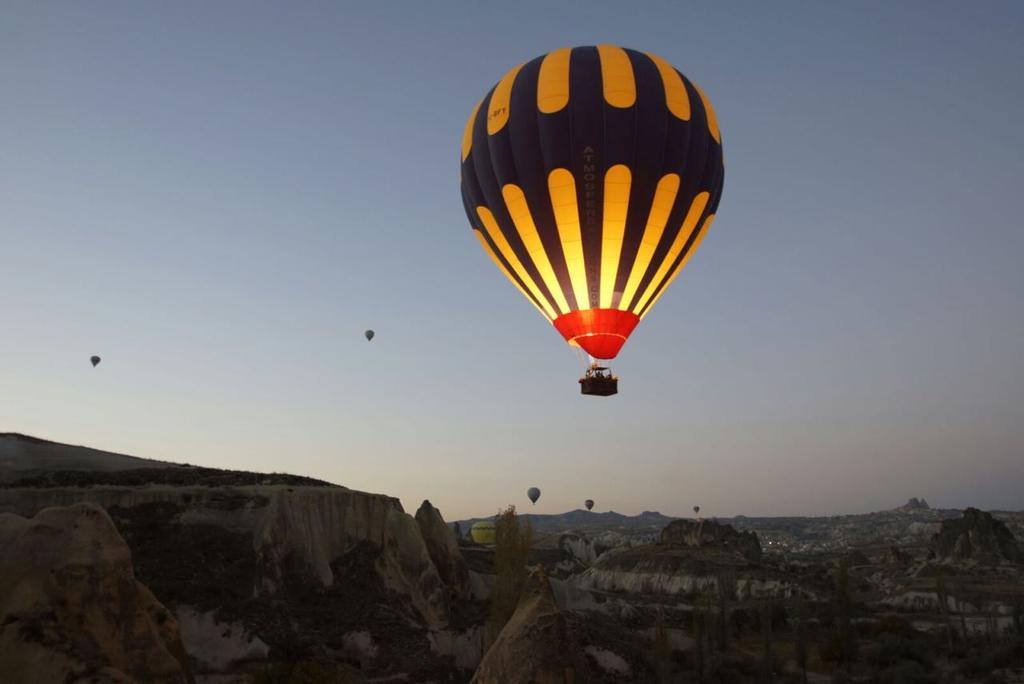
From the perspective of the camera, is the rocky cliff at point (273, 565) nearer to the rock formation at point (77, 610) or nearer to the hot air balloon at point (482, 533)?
the rock formation at point (77, 610)

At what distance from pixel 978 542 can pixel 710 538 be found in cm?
3527

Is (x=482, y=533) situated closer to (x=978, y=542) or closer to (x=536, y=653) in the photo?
(x=978, y=542)

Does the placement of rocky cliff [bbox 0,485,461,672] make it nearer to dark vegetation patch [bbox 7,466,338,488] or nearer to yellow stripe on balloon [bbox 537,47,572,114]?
dark vegetation patch [bbox 7,466,338,488]

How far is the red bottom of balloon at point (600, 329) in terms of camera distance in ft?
84.0

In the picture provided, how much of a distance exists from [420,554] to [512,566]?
7.21 meters

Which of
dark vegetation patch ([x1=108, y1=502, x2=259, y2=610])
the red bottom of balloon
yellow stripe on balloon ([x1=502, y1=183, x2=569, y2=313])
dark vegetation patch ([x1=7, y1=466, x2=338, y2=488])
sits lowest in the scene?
dark vegetation patch ([x1=108, y1=502, x2=259, y2=610])

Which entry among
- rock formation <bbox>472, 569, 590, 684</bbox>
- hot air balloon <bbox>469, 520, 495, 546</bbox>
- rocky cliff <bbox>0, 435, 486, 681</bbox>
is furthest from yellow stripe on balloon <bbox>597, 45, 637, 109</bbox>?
hot air balloon <bbox>469, 520, 495, 546</bbox>

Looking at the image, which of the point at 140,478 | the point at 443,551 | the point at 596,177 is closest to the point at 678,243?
the point at 596,177

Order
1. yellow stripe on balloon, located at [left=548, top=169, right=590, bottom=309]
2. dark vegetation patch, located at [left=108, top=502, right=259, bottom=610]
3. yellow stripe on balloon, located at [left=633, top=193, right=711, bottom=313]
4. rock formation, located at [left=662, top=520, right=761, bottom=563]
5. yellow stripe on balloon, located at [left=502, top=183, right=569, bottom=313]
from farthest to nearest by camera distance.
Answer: rock formation, located at [left=662, top=520, right=761, bottom=563], dark vegetation patch, located at [left=108, top=502, right=259, bottom=610], yellow stripe on balloon, located at [left=633, top=193, right=711, bottom=313], yellow stripe on balloon, located at [left=502, top=183, right=569, bottom=313], yellow stripe on balloon, located at [left=548, top=169, right=590, bottom=309]

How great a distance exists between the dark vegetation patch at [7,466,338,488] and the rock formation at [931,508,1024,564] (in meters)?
93.8

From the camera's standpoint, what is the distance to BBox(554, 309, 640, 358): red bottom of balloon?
25.6 m

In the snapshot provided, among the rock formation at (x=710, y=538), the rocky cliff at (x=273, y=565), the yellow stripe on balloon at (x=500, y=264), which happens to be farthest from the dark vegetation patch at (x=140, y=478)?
the rock formation at (x=710, y=538)

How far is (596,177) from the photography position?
2478cm

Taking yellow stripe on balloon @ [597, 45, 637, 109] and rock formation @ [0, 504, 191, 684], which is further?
yellow stripe on balloon @ [597, 45, 637, 109]
